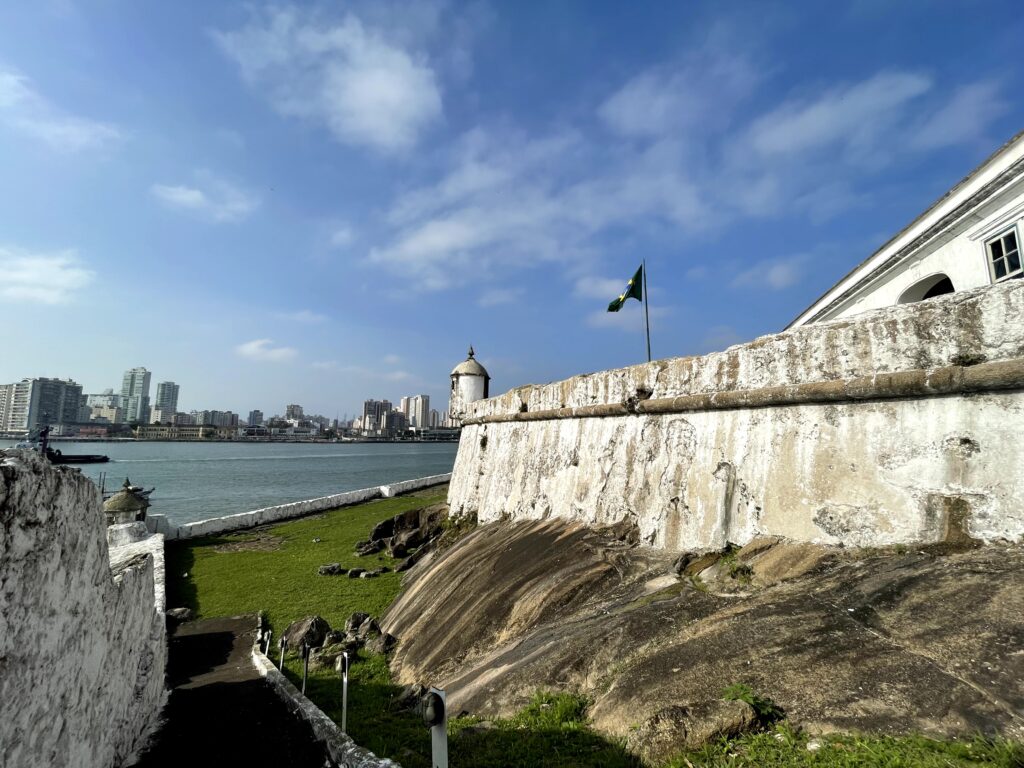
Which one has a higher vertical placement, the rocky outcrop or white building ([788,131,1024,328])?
white building ([788,131,1024,328])

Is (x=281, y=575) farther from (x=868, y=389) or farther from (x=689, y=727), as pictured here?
(x=868, y=389)

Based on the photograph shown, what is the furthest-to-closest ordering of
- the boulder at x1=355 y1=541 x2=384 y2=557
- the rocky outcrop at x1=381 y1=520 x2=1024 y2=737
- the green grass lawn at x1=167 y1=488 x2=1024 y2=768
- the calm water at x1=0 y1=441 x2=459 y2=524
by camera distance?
the calm water at x1=0 y1=441 x2=459 y2=524
the boulder at x1=355 y1=541 x2=384 y2=557
the rocky outcrop at x1=381 y1=520 x2=1024 y2=737
the green grass lawn at x1=167 y1=488 x2=1024 y2=768

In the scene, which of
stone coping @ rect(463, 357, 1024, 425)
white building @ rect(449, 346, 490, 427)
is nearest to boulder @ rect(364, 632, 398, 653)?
stone coping @ rect(463, 357, 1024, 425)

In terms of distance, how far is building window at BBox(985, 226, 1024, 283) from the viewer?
7145 millimetres

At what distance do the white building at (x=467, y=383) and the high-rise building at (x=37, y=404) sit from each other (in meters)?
124

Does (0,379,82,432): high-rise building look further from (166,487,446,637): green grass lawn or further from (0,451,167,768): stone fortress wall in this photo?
(0,451,167,768): stone fortress wall

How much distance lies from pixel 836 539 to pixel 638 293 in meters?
8.54

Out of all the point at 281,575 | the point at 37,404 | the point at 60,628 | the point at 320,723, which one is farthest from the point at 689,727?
the point at 37,404

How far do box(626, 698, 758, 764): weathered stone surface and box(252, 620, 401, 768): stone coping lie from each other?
1.77m

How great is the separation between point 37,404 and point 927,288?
5897 inches

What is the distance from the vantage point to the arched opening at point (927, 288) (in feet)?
30.8

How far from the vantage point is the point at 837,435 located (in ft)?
16.3

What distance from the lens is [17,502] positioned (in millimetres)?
3174

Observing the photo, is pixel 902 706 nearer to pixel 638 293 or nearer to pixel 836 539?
pixel 836 539
